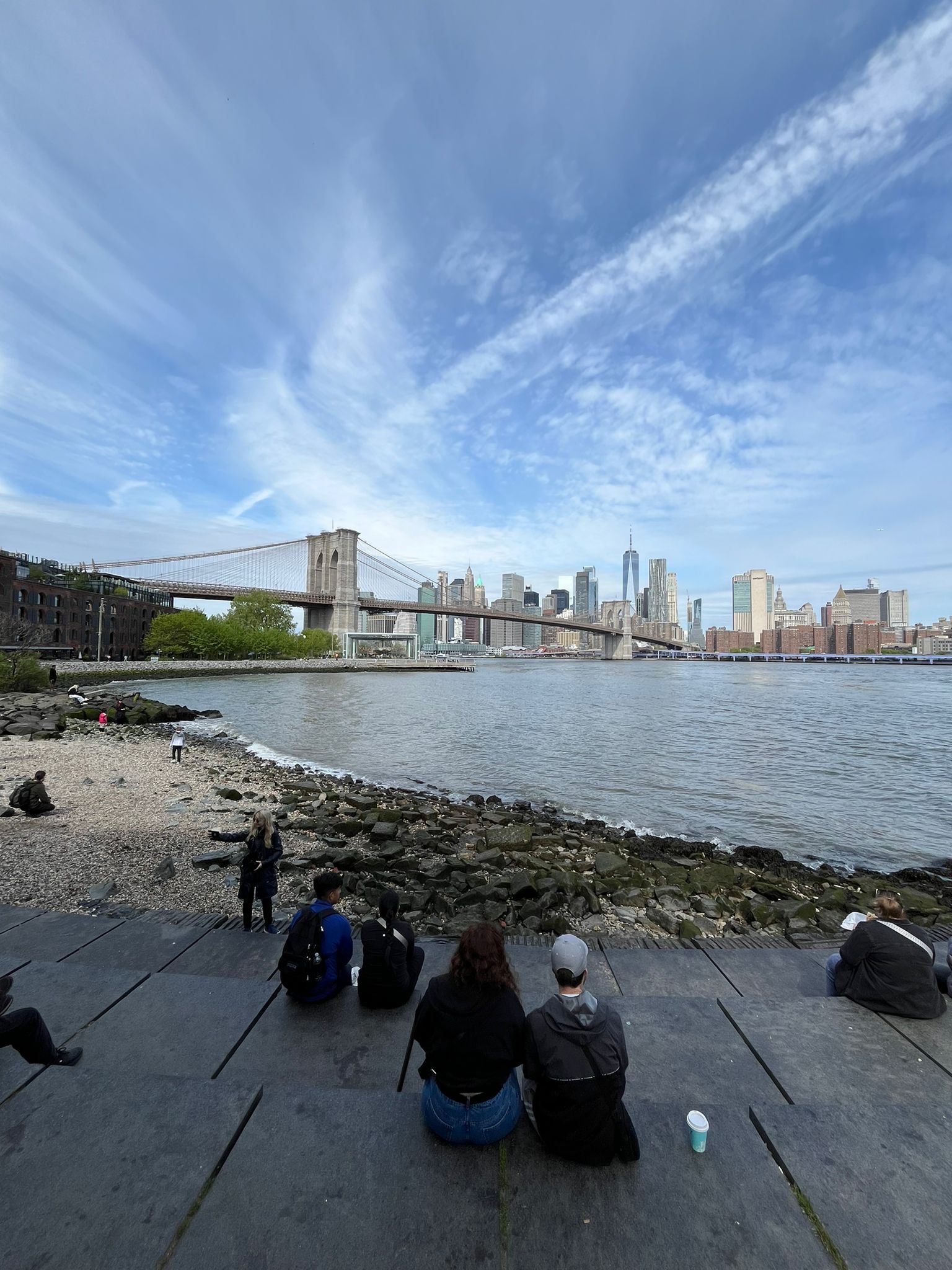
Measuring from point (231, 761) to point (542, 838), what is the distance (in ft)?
36.1

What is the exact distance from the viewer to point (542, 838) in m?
11.5

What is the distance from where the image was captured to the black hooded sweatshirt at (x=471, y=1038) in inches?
108

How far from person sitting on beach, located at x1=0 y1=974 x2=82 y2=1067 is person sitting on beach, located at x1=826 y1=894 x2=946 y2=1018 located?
193 inches

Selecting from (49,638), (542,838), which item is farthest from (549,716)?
(49,638)

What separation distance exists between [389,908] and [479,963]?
140 cm

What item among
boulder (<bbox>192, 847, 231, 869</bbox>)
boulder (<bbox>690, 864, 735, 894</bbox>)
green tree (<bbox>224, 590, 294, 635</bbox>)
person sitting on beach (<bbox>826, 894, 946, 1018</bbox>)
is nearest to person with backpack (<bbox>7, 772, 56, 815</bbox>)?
boulder (<bbox>192, 847, 231, 869</bbox>)

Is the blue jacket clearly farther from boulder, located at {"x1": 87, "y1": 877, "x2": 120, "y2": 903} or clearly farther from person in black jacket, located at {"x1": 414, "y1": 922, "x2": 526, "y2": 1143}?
boulder, located at {"x1": 87, "y1": 877, "x2": 120, "y2": 903}

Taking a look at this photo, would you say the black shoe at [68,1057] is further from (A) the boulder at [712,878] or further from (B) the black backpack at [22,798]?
(B) the black backpack at [22,798]

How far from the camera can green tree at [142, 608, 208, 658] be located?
77.2 metres

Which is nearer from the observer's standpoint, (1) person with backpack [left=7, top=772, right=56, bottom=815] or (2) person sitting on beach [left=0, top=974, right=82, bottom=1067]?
(2) person sitting on beach [left=0, top=974, right=82, bottom=1067]

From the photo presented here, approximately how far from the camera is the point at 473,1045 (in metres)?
2.74

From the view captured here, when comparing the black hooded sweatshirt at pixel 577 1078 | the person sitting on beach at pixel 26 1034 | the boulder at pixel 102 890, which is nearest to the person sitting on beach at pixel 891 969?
the black hooded sweatshirt at pixel 577 1078

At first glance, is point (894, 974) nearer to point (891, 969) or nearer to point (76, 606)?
point (891, 969)

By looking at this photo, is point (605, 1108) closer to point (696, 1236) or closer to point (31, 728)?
point (696, 1236)
